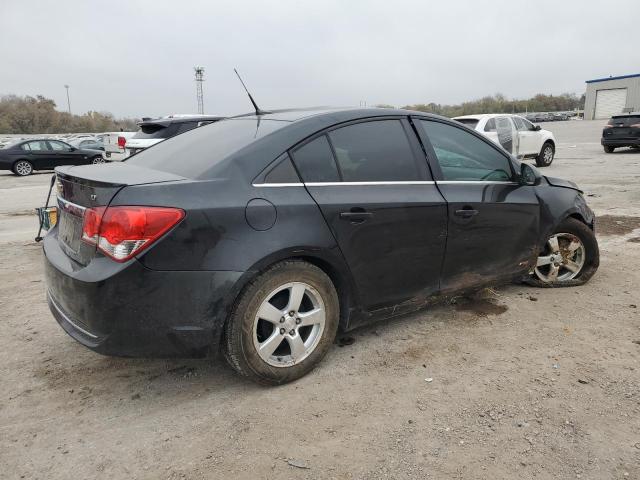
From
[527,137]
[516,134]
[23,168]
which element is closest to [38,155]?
[23,168]

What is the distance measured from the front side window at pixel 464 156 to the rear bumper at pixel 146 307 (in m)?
1.79

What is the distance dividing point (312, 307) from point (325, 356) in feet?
1.59

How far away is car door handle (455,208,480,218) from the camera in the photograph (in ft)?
11.3

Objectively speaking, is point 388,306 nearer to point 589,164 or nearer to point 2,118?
point 589,164

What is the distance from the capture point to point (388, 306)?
3260 mm

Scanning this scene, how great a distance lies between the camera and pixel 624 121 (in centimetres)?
1888

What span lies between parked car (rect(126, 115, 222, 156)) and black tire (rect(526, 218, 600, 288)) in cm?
727

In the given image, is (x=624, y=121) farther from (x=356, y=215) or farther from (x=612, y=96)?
(x=612, y=96)

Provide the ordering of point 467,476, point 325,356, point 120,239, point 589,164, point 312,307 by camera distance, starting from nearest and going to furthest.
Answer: point 467,476 < point 120,239 < point 312,307 < point 325,356 < point 589,164

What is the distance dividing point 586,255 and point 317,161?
2.90m

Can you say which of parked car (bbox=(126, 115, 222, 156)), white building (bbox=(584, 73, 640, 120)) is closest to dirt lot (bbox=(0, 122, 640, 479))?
parked car (bbox=(126, 115, 222, 156))

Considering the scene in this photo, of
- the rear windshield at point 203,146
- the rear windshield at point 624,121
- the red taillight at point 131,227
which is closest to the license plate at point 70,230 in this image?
the red taillight at point 131,227

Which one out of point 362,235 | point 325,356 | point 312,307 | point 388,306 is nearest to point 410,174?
point 362,235

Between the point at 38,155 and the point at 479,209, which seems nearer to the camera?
the point at 479,209
